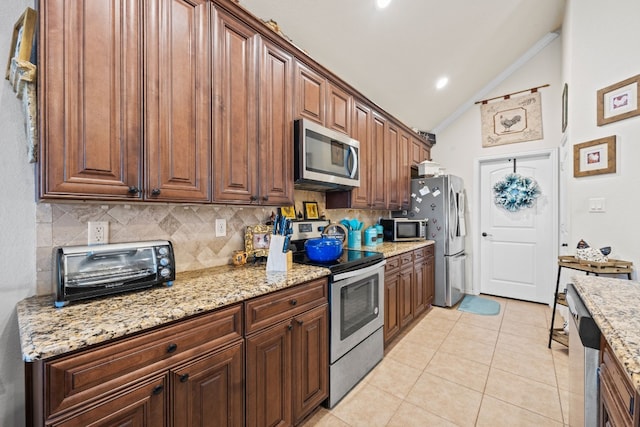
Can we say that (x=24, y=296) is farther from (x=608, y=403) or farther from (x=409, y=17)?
(x=409, y=17)

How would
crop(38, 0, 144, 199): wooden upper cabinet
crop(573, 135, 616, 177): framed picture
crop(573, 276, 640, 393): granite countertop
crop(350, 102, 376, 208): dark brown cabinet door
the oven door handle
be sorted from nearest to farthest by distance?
crop(573, 276, 640, 393): granite countertop < crop(38, 0, 144, 199): wooden upper cabinet < the oven door handle < crop(573, 135, 616, 177): framed picture < crop(350, 102, 376, 208): dark brown cabinet door

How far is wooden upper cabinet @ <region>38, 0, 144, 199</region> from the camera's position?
3.31 feet

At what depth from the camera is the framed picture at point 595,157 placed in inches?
83.8

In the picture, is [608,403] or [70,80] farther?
[70,80]

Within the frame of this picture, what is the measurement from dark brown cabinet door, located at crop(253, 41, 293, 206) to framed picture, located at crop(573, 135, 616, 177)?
2478 millimetres

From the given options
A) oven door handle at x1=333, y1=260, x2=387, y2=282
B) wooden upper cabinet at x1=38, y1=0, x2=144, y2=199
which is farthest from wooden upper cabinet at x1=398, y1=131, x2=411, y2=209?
wooden upper cabinet at x1=38, y1=0, x2=144, y2=199

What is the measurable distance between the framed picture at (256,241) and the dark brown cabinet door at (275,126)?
29cm

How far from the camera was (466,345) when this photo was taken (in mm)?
2600

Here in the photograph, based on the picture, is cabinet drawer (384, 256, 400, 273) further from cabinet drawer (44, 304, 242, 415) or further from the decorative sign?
the decorative sign

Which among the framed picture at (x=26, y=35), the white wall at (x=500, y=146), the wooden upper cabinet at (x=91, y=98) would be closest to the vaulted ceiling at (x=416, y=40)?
the white wall at (x=500, y=146)

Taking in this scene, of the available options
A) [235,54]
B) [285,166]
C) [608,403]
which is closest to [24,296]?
[285,166]

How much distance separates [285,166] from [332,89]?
0.91m

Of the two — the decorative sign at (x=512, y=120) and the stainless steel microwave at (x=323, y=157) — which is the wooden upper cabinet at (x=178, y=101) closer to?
Result: the stainless steel microwave at (x=323, y=157)

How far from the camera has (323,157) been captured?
2.13 metres
